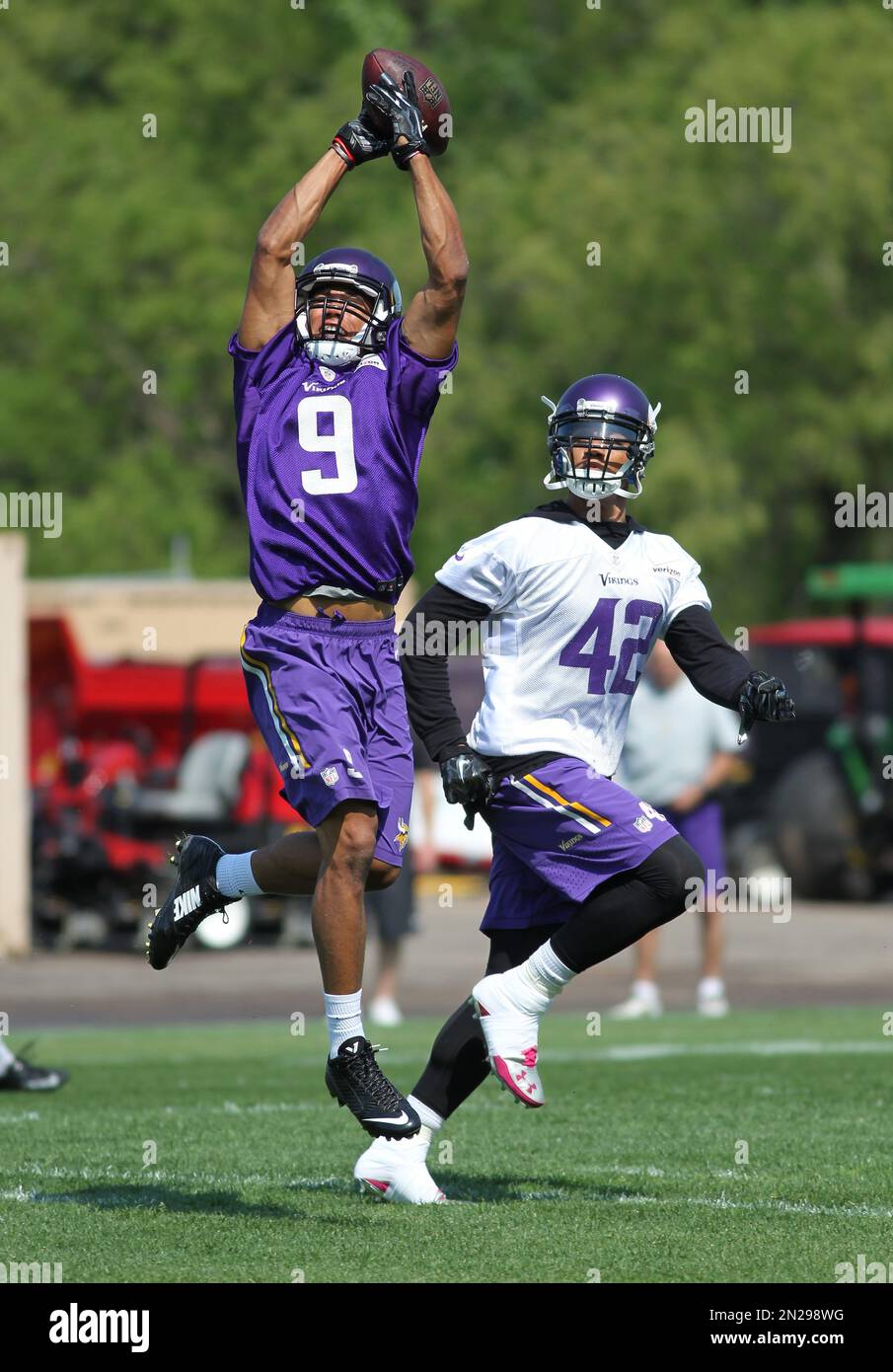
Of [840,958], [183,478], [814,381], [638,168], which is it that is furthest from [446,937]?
[183,478]

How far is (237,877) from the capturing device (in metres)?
6.81

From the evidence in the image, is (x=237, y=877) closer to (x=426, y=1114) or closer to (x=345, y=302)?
(x=426, y=1114)

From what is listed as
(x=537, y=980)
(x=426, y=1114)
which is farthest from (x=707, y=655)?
(x=426, y=1114)

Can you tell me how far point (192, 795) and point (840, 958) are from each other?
545 centimetres

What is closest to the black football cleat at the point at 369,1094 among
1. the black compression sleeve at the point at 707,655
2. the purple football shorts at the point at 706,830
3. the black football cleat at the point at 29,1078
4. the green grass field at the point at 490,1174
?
the green grass field at the point at 490,1174

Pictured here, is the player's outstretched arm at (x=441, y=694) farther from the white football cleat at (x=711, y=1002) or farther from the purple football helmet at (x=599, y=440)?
the white football cleat at (x=711, y=1002)

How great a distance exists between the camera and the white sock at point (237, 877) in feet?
22.2

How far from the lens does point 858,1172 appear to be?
7.01 metres

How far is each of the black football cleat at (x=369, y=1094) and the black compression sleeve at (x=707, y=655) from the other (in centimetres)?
136

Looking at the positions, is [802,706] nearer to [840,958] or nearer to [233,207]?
[840,958]

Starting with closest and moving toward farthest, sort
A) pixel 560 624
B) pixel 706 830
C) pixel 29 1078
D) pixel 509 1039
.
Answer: pixel 509 1039
pixel 560 624
pixel 29 1078
pixel 706 830

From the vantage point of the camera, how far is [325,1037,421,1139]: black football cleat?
6.31 m

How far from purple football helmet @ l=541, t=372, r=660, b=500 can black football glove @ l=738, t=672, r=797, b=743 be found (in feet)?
2.07

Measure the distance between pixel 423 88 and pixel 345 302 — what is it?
0.66 meters
